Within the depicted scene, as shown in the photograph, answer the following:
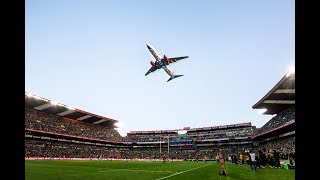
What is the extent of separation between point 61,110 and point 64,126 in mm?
4549

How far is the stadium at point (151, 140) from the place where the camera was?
43.1 meters

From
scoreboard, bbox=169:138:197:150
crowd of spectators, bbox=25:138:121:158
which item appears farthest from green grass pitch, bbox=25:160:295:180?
scoreboard, bbox=169:138:197:150

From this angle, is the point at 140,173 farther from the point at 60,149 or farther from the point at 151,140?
the point at 151,140

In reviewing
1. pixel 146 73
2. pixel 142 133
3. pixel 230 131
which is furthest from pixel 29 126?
pixel 230 131

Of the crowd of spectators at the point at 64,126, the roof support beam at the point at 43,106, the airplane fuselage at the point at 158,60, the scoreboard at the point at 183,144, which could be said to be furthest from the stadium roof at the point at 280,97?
the roof support beam at the point at 43,106

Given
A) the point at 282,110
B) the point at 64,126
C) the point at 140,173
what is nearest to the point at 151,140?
the point at 64,126

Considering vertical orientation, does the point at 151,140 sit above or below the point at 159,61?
below

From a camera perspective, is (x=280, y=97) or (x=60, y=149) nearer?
(x=280, y=97)

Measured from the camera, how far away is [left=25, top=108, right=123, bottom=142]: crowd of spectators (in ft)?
193

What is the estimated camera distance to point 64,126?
69688 mm

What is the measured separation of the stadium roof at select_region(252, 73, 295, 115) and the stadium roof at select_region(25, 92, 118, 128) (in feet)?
152
